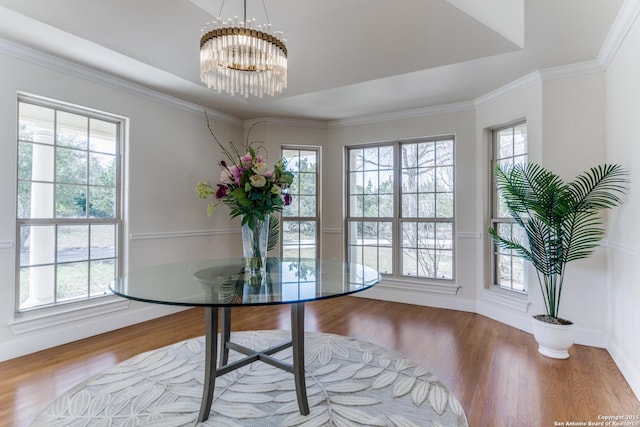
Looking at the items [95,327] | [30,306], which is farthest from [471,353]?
[30,306]

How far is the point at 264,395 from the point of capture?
2100 millimetres

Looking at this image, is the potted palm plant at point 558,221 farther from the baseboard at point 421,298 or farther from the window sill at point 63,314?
the window sill at point 63,314

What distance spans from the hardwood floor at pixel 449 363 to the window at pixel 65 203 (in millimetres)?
590

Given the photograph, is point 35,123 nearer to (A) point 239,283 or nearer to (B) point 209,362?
(A) point 239,283

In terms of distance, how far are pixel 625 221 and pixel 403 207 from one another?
2.37 meters

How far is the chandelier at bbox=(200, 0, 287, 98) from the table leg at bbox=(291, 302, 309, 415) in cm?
151

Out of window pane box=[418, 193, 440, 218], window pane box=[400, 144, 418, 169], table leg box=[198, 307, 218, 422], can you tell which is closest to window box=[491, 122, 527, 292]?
window pane box=[418, 193, 440, 218]

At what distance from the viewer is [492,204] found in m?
3.93

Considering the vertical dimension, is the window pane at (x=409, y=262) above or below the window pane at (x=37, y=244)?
below

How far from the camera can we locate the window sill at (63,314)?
2.75m

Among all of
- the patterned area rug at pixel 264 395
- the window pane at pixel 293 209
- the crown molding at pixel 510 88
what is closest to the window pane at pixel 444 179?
the crown molding at pixel 510 88

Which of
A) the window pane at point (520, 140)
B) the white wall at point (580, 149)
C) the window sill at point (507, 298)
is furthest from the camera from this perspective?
the window pane at point (520, 140)

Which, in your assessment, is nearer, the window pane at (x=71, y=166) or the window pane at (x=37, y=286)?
the window pane at (x=37, y=286)

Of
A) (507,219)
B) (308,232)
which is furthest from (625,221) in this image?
(308,232)
